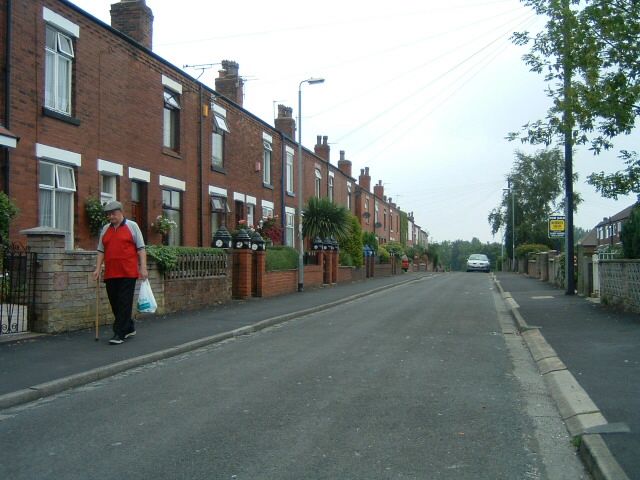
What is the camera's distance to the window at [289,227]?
2889 cm

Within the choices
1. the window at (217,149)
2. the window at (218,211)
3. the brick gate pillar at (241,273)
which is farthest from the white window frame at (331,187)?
the brick gate pillar at (241,273)

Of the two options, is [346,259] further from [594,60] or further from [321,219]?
[594,60]

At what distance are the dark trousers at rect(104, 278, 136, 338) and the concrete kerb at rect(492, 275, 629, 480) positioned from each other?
19.2 ft

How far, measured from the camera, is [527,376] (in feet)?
25.1

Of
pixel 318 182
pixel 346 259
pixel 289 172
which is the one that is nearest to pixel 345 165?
pixel 318 182

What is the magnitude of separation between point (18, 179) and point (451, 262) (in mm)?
137398

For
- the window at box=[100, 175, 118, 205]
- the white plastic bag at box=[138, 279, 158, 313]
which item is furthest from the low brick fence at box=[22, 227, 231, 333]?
the window at box=[100, 175, 118, 205]

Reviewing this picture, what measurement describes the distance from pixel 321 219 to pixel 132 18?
12.0m

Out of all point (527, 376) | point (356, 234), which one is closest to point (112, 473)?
point (527, 376)

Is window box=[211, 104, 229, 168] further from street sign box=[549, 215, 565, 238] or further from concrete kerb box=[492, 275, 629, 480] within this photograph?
concrete kerb box=[492, 275, 629, 480]

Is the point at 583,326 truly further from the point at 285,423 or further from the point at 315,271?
the point at 315,271

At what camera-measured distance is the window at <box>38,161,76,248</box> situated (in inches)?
525

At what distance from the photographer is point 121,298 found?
9.35m

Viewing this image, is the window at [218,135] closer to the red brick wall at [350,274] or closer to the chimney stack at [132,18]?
the chimney stack at [132,18]
